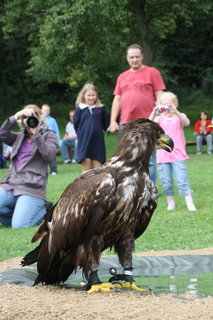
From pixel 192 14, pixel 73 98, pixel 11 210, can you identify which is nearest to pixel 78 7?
pixel 192 14

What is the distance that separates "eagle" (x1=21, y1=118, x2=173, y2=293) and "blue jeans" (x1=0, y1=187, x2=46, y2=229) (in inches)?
165

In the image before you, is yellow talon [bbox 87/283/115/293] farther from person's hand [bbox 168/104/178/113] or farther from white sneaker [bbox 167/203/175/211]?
white sneaker [bbox 167/203/175/211]

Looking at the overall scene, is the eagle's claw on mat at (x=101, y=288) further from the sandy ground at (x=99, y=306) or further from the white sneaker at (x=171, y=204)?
the white sneaker at (x=171, y=204)

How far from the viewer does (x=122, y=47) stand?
38.5 m

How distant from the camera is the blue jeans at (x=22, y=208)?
10125 mm

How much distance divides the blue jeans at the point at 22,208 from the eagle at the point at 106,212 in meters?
4.19

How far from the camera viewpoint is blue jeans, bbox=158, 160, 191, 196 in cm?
1056

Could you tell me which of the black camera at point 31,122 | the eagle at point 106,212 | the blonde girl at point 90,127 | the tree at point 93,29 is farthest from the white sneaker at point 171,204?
the tree at point 93,29

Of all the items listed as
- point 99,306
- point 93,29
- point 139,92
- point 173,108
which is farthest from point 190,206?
point 93,29

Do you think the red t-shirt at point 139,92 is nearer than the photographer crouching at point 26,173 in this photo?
No

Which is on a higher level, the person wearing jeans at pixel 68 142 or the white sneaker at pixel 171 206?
the person wearing jeans at pixel 68 142

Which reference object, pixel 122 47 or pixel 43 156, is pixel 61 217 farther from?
pixel 122 47

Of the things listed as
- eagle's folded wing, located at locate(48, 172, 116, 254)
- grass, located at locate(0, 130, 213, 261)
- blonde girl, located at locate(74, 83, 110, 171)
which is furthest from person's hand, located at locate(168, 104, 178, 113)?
eagle's folded wing, located at locate(48, 172, 116, 254)

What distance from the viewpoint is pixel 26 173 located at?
1026cm
